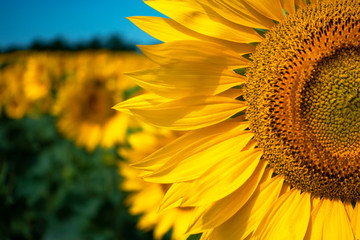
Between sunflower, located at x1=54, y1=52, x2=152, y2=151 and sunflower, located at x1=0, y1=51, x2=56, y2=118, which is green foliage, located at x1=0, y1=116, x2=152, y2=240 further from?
sunflower, located at x1=0, y1=51, x2=56, y2=118

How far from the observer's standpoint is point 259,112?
5.17 feet

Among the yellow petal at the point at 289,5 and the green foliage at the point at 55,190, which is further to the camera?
the green foliage at the point at 55,190

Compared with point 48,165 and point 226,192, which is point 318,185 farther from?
point 48,165

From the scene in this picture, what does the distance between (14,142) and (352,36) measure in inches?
351

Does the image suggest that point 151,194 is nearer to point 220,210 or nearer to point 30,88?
point 220,210

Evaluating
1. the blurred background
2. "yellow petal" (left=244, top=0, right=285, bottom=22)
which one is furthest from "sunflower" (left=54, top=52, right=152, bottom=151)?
"yellow petal" (left=244, top=0, right=285, bottom=22)

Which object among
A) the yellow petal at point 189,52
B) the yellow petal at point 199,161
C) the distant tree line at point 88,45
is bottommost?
the yellow petal at point 199,161

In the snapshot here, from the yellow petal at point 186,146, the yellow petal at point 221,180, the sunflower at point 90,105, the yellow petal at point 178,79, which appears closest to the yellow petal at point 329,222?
the yellow petal at point 221,180

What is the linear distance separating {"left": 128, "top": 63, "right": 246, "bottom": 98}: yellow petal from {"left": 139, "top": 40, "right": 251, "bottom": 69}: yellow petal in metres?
0.03

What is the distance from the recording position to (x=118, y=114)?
508 cm

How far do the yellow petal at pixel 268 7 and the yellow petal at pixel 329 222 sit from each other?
79 centimetres

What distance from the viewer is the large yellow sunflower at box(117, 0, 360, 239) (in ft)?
4.83

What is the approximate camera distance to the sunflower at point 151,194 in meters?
3.24

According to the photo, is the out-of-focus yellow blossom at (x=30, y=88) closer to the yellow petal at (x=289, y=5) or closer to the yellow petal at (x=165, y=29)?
the yellow petal at (x=165, y=29)
